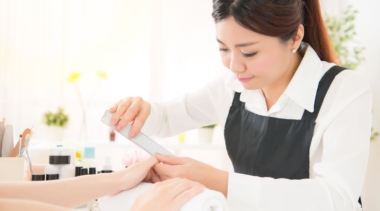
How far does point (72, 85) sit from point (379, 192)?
7.91 feet

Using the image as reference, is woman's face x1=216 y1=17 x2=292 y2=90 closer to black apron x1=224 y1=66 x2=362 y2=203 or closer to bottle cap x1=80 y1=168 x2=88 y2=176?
black apron x1=224 y1=66 x2=362 y2=203

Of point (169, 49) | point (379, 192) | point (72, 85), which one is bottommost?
point (379, 192)

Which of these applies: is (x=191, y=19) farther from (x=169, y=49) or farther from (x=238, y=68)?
(x=238, y=68)

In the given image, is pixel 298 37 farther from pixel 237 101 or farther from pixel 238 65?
pixel 237 101

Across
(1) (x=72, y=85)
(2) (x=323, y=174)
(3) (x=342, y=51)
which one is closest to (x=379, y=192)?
(3) (x=342, y=51)

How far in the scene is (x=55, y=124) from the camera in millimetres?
3943

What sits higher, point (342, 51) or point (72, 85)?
point (342, 51)

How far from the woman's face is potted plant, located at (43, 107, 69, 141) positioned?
2.57 meters

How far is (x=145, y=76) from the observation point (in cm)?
423

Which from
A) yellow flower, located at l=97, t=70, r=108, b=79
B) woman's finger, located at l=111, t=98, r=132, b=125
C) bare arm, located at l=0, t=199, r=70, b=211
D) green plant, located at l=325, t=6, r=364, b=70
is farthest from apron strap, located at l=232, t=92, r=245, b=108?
yellow flower, located at l=97, t=70, r=108, b=79

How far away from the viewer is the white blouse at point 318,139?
137 centimetres

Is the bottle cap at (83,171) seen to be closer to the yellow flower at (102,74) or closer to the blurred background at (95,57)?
the blurred background at (95,57)

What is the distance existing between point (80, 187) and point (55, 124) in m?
2.67

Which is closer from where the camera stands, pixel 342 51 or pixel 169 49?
pixel 342 51
